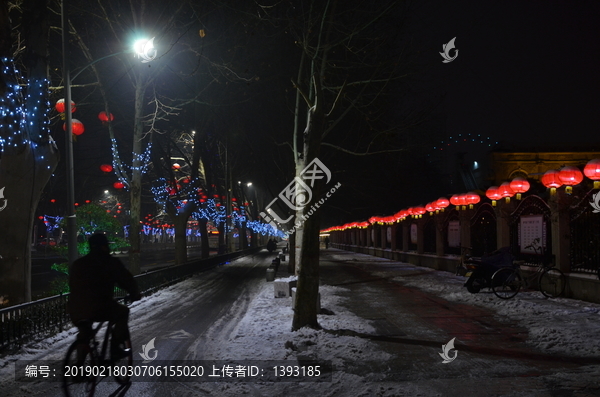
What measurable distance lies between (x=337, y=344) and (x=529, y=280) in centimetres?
852

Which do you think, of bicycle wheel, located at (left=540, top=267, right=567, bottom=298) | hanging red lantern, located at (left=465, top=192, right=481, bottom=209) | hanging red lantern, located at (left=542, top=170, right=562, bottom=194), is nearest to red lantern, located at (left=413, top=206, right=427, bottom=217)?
hanging red lantern, located at (left=465, top=192, right=481, bottom=209)

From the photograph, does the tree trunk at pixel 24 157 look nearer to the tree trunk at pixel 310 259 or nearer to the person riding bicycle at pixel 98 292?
the person riding bicycle at pixel 98 292

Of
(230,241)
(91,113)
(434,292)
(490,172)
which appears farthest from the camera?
(490,172)

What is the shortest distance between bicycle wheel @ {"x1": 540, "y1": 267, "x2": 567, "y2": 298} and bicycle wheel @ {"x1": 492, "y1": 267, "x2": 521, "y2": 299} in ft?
2.32

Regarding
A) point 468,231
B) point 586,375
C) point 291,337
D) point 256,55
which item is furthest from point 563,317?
point 256,55

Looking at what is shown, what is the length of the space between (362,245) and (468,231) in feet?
126

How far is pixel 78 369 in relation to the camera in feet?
19.5

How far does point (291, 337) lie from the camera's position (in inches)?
373

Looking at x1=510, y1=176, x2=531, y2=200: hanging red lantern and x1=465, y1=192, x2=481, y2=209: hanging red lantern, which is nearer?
x1=510, y1=176, x2=531, y2=200: hanging red lantern

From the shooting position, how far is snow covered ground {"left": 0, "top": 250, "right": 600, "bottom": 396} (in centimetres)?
641

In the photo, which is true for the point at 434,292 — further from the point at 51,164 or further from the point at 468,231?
the point at 51,164

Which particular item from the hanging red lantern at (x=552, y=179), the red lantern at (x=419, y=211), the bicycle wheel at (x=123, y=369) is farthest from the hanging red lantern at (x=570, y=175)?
the red lantern at (x=419, y=211)

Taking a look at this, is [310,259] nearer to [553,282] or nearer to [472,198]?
[553,282]

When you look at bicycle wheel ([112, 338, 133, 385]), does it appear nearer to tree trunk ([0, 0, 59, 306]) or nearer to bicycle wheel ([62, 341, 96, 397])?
bicycle wheel ([62, 341, 96, 397])
